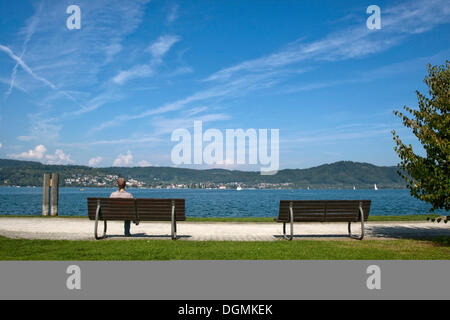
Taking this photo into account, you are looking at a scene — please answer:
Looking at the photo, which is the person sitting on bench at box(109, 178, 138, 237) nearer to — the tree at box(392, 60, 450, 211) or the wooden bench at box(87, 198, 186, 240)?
the wooden bench at box(87, 198, 186, 240)

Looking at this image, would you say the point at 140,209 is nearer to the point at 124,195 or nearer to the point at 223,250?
the point at 124,195

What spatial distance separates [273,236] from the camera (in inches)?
413

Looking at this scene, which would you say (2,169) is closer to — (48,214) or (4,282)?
(48,214)

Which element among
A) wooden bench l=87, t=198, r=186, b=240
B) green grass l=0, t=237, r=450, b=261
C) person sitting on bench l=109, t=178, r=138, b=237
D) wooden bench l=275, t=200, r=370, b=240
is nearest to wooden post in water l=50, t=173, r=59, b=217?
person sitting on bench l=109, t=178, r=138, b=237

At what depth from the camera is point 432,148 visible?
9.46 metres

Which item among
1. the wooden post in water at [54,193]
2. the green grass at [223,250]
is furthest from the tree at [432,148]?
the wooden post in water at [54,193]

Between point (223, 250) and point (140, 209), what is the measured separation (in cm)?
278

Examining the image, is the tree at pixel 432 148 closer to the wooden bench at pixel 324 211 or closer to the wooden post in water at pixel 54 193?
the wooden bench at pixel 324 211

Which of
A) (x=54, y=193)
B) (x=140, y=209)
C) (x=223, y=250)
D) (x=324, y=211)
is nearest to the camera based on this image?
(x=223, y=250)

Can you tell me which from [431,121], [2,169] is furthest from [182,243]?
[2,169]

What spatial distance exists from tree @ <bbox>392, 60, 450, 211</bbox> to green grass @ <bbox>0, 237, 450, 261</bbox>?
1.17 m

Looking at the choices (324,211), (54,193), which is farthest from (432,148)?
(54,193)

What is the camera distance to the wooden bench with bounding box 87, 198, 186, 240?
9508 mm

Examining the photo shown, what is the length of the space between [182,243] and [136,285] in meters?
3.41
